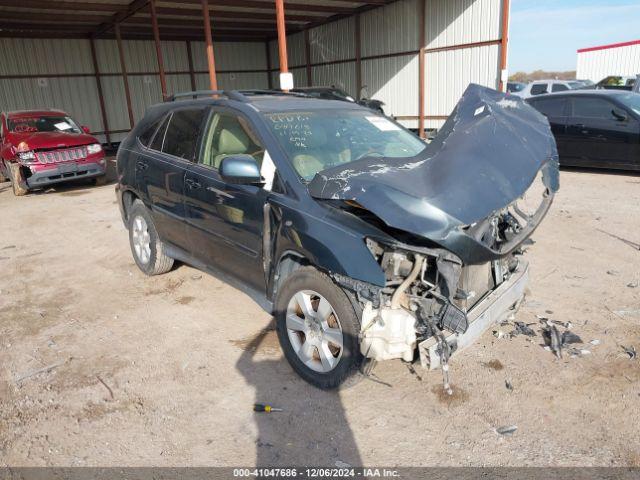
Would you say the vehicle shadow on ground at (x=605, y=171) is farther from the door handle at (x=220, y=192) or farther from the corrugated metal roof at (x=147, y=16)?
the door handle at (x=220, y=192)

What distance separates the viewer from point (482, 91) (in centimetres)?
358

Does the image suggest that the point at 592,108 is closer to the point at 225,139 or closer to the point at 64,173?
the point at 225,139

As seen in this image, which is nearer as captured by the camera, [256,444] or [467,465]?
[467,465]

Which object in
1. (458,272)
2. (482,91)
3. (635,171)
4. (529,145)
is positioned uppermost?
(482,91)

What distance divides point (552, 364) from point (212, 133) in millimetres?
3088

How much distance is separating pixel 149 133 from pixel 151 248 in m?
1.15

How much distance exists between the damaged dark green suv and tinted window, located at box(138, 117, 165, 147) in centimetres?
54

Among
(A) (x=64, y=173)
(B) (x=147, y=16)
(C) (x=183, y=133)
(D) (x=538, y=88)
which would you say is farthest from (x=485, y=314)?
(D) (x=538, y=88)

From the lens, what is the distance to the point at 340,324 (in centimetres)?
287

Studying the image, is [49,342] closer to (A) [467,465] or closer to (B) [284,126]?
(B) [284,126]

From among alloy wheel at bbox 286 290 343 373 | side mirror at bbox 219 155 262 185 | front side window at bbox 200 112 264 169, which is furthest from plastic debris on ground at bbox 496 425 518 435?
front side window at bbox 200 112 264 169

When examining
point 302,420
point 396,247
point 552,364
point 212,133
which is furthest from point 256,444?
point 212,133

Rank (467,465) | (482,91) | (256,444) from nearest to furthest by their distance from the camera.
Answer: (467,465) → (256,444) → (482,91)

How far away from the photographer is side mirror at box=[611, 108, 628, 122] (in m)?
9.11
